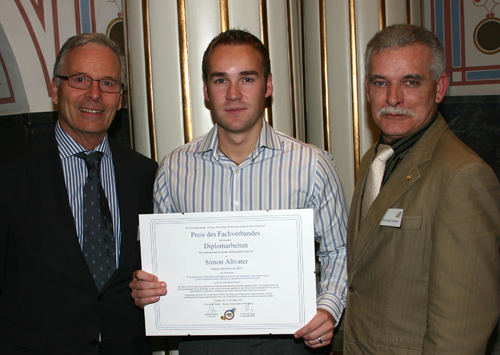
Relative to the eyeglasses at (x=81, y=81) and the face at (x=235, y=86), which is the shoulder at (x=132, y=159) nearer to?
the eyeglasses at (x=81, y=81)

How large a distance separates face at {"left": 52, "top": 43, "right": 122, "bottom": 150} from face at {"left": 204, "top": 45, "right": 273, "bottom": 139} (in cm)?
54

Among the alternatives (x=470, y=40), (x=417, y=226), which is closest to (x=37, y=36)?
(x=417, y=226)

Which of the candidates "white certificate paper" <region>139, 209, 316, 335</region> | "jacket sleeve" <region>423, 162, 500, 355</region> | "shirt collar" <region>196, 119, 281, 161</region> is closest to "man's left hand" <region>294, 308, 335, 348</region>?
"white certificate paper" <region>139, 209, 316, 335</region>

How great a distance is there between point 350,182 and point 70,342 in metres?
1.81

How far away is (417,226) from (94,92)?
1.51 metres

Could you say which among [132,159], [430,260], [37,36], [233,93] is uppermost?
[37,36]

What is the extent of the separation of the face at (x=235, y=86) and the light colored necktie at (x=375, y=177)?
1.82 ft

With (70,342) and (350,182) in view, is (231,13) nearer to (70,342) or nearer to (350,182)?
(350,182)

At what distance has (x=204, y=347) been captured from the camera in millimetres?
1797

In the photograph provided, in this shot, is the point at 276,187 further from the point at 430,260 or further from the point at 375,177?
the point at 430,260

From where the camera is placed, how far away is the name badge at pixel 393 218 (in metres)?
1.56

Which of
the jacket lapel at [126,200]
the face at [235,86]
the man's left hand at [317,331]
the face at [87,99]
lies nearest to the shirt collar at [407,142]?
the face at [235,86]

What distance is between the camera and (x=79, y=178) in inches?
75.6

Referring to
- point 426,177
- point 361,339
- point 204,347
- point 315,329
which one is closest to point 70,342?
point 204,347
